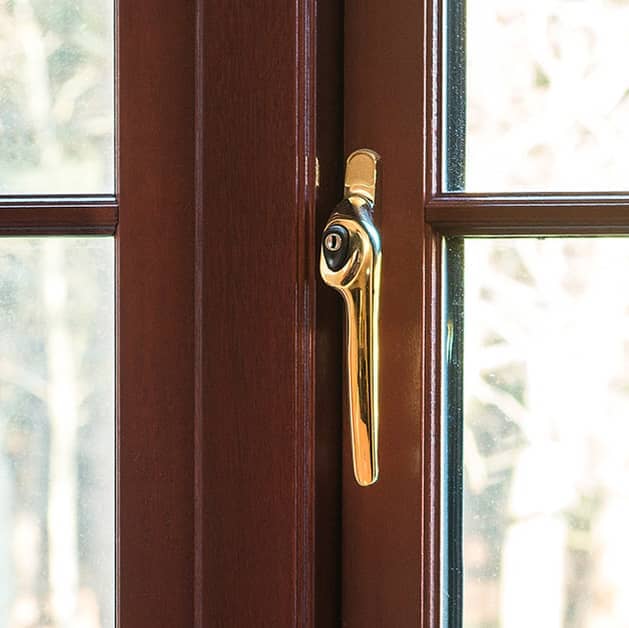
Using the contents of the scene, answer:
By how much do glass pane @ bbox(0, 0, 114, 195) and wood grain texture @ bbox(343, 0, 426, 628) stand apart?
0.64ft

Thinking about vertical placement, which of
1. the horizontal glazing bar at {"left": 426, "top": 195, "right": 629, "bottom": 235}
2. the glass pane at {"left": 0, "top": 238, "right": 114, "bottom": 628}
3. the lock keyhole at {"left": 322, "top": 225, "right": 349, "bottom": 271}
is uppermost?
the horizontal glazing bar at {"left": 426, "top": 195, "right": 629, "bottom": 235}

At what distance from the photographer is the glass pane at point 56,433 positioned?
2.42 ft

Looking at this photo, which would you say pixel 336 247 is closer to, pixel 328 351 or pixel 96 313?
pixel 328 351

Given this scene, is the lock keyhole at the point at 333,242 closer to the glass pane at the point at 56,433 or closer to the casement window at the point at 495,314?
the casement window at the point at 495,314

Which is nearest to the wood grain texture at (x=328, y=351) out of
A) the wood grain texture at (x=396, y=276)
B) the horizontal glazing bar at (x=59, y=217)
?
the wood grain texture at (x=396, y=276)

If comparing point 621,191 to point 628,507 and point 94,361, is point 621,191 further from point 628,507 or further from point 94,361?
point 94,361

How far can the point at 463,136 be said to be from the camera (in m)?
0.68

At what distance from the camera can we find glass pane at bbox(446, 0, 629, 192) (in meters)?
0.65

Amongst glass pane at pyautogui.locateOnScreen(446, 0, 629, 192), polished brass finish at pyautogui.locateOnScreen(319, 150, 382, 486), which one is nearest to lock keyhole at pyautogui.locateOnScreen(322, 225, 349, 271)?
polished brass finish at pyautogui.locateOnScreen(319, 150, 382, 486)

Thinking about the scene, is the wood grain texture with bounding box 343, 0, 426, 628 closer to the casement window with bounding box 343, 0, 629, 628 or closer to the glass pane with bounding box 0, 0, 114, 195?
the casement window with bounding box 343, 0, 629, 628

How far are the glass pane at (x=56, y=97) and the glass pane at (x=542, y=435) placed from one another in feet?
1.01

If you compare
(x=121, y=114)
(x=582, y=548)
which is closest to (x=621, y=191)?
(x=582, y=548)

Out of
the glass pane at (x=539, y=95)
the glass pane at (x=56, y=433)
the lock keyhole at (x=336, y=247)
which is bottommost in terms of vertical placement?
the glass pane at (x=56, y=433)

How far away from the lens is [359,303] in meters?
0.65
